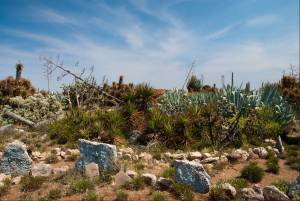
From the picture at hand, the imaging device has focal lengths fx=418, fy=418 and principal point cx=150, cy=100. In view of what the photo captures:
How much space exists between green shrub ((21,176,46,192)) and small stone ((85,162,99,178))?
1056mm

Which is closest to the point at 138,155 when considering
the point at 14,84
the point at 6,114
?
the point at 6,114

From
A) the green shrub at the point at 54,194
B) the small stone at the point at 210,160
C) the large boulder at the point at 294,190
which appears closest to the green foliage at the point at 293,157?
the small stone at the point at 210,160

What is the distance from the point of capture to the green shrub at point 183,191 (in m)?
9.12

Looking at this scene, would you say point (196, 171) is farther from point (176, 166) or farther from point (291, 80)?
point (291, 80)

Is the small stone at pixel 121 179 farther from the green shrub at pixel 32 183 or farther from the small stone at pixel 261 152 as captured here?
the small stone at pixel 261 152

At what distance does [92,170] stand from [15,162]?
84.2 inches

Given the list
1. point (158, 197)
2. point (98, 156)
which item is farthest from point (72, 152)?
point (158, 197)

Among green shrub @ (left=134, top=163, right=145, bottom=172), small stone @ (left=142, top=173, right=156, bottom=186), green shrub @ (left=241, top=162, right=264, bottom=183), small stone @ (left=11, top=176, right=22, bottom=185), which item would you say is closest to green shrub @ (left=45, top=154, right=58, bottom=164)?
small stone @ (left=11, top=176, right=22, bottom=185)

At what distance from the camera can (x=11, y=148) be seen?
35.8 feet

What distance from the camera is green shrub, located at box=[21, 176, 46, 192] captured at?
977cm

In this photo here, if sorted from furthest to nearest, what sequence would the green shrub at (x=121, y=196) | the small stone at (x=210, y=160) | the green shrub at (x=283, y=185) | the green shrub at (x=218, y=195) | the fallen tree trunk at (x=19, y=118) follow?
the fallen tree trunk at (x=19, y=118)
the small stone at (x=210, y=160)
the green shrub at (x=283, y=185)
the green shrub at (x=218, y=195)
the green shrub at (x=121, y=196)

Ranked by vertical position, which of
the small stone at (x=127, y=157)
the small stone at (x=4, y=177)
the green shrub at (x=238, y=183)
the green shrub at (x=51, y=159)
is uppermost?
the small stone at (x=127, y=157)

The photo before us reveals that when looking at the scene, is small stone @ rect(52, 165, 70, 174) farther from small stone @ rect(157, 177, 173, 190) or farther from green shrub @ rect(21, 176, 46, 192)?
small stone @ rect(157, 177, 173, 190)

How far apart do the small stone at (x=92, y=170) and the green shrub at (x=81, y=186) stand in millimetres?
539
